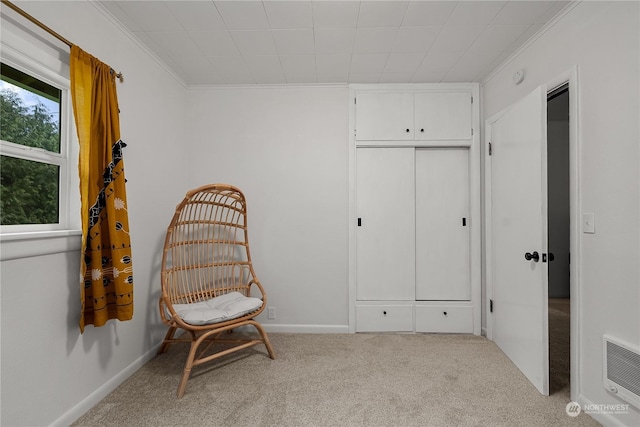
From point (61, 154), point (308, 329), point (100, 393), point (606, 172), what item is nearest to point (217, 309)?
point (100, 393)

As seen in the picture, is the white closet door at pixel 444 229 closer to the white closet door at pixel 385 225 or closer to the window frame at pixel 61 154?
the white closet door at pixel 385 225

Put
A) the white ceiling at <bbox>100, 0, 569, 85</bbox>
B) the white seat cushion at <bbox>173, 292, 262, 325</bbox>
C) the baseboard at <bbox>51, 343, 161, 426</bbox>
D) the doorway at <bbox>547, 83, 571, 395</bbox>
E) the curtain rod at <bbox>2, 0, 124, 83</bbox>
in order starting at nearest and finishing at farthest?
1. the curtain rod at <bbox>2, 0, 124, 83</bbox>
2. the baseboard at <bbox>51, 343, 161, 426</bbox>
3. the white ceiling at <bbox>100, 0, 569, 85</bbox>
4. the white seat cushion at <bbox>173, 292, 262, 325</bbox>
5. the doorway at <bbox>547, 83, 571, 395</bbox>

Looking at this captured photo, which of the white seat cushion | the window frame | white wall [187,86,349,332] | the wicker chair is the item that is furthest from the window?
white wall [187,86,349,332]

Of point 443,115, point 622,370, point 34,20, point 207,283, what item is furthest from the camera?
point 443,115

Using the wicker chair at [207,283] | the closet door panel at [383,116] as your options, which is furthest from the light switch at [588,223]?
the wicker chair at [207,283]

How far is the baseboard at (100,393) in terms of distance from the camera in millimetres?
1498

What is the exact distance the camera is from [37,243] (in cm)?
134

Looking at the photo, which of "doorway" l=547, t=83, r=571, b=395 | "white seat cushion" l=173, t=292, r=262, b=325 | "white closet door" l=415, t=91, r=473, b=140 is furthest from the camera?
"doorway" l=547, t=83, r=571, b=395

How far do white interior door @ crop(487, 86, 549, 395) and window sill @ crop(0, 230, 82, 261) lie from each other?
8.97 ft

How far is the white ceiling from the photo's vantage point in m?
1.73

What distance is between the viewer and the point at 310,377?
1.97 meters

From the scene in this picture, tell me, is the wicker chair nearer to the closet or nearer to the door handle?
the closet

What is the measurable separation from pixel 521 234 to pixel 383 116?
60.7 inches

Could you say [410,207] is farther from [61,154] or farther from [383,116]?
[61,154]
